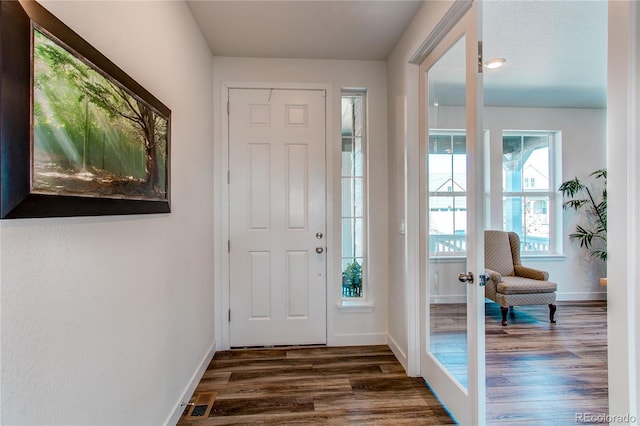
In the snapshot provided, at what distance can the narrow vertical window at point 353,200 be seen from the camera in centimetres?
283

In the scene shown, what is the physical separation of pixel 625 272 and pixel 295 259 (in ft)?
7.28

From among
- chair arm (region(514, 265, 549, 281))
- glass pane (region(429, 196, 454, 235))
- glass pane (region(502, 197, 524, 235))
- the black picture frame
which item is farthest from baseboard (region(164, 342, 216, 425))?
glass pane (region(502, 197, 524, 235))

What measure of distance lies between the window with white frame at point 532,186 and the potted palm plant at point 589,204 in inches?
6.5

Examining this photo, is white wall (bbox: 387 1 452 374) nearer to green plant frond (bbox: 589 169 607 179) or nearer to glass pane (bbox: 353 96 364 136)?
glass pane (bbox: 353 96 364 136)

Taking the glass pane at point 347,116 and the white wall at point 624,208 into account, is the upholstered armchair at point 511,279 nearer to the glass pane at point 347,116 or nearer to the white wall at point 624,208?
the glass pane at point 347,116

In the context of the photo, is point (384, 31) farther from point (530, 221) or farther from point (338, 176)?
point (530, 221)

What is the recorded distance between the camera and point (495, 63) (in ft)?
9.20

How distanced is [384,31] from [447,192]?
140cm

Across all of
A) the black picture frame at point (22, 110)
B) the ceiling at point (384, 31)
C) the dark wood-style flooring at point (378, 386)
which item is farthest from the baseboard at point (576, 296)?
the black picture frame at point (22, 110)

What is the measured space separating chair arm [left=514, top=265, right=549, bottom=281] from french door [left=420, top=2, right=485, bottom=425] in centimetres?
221

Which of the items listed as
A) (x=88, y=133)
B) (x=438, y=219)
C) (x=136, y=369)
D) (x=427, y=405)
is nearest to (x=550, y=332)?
(x=427, y=405)

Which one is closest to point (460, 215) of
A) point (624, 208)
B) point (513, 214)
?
point (624, 208)

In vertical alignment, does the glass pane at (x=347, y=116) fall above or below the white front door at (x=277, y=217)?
above

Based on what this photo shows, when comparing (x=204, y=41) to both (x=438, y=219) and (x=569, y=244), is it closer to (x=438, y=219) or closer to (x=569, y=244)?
(x=438, y=219)
